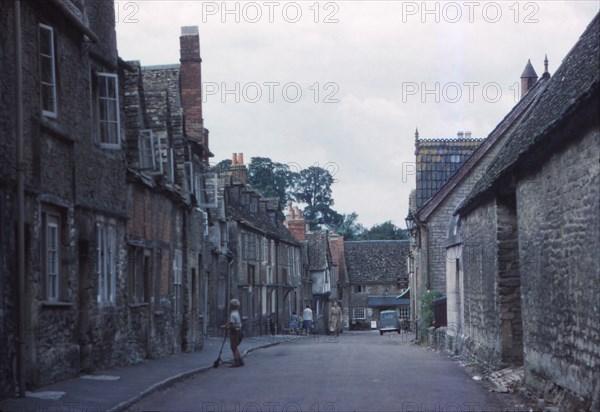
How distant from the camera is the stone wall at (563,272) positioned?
11.6m

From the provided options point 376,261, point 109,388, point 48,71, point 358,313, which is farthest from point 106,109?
point 376,261

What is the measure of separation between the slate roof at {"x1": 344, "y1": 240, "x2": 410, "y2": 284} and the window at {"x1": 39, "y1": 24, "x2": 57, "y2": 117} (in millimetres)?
75877

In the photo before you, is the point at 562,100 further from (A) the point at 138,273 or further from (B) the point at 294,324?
(B) the point at 294,324

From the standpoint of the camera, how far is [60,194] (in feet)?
53.8

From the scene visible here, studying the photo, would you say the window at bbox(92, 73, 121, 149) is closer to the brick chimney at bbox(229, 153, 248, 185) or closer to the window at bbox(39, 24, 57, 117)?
the window at bbox(39, 24, 57, 117)

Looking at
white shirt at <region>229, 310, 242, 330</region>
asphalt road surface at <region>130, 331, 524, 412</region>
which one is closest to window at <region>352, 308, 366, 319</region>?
asphalt road surface at <region>130, 331, 524, 412</region>

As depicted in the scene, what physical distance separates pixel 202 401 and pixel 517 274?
24.1 feet

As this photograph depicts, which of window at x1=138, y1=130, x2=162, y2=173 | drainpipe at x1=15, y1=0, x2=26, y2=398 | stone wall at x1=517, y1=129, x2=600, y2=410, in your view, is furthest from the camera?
window at x1=138, y1=130, x2=162, y2=173

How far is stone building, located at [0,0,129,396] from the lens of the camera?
45.8 ft

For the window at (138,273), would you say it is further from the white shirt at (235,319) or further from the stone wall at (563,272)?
the stone wall at (563,272)

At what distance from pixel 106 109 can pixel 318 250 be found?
58156 mm

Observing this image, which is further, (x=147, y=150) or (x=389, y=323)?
(x=389, y=323)

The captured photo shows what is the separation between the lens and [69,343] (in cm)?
1698

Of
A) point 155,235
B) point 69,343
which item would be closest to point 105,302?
point 69,343
